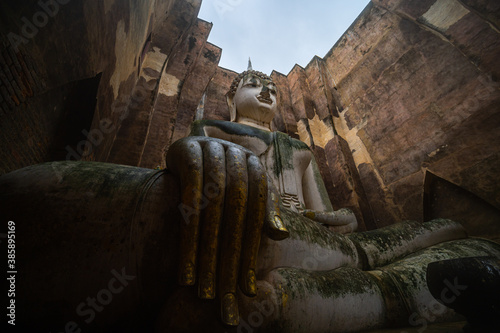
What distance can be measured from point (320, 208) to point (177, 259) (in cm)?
188

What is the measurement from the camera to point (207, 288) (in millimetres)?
797

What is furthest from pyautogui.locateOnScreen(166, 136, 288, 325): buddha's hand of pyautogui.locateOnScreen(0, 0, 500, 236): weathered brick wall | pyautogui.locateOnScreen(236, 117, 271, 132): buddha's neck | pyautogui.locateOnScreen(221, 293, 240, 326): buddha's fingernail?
pyautogui.locateOnScreen(236, 117, 271, 132): buddha's neck

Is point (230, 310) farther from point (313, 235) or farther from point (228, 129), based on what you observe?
point (228, 129)

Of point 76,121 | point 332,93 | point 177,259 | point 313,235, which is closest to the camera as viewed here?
point 177,259

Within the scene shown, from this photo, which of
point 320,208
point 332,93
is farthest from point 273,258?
point 332,93

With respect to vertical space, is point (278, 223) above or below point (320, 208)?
below

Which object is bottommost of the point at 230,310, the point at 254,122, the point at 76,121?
the point at 230,310

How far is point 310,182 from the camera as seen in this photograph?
270cm

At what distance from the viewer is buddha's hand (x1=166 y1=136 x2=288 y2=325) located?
32.7 inches

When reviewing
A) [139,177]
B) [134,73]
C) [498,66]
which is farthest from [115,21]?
[498,66]

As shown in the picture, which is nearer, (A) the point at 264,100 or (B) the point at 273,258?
(B) the point at 273,258

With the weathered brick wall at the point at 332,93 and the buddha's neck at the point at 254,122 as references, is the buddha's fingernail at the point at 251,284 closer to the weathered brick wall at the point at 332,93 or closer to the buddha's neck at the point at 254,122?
the weathered brick wall at the point at 332,93

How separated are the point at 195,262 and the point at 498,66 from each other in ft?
13.7

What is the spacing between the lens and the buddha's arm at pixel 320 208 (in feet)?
6.65
